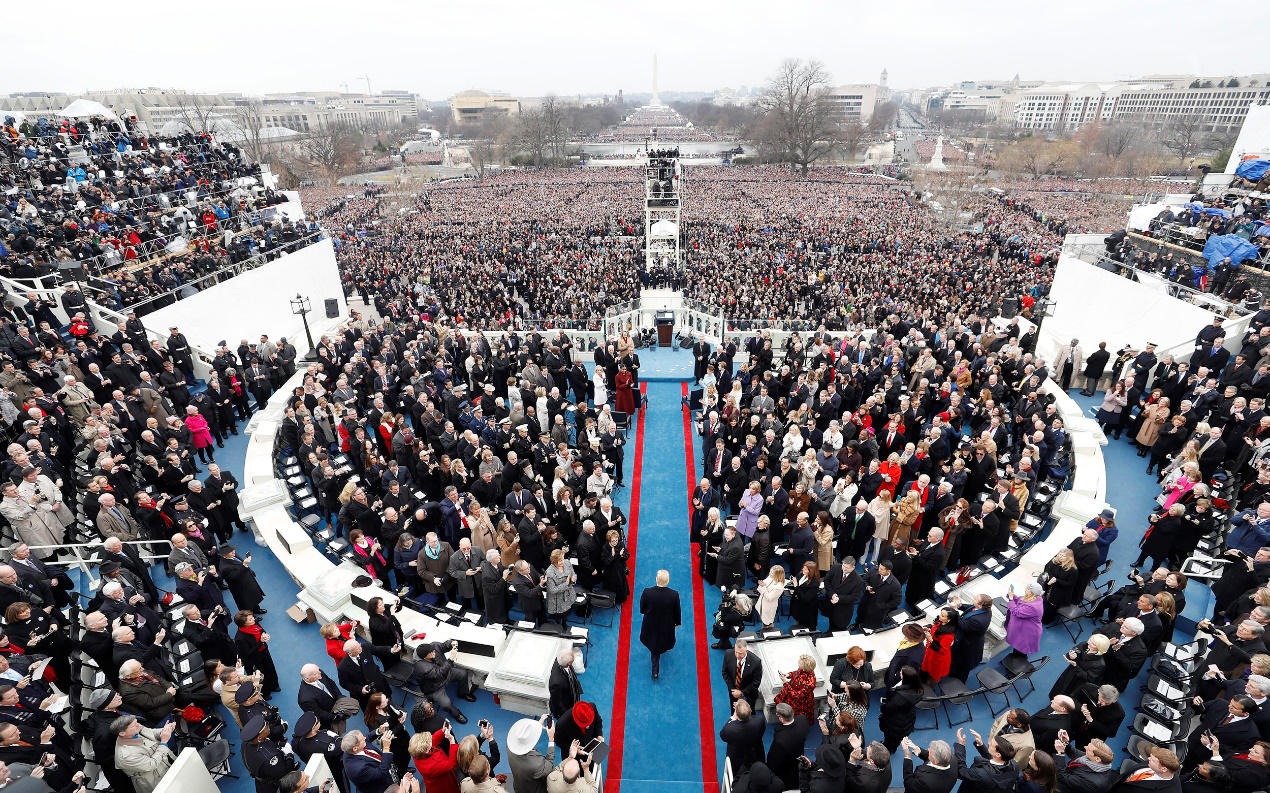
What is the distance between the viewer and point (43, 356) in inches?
417

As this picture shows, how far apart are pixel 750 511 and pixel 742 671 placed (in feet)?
8.35

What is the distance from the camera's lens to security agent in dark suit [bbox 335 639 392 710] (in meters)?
5.14

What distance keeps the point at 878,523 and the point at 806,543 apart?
1178mm

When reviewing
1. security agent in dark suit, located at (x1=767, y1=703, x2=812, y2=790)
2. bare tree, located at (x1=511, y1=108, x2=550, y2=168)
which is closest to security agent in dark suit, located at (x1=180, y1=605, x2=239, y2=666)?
security agent in dark suit, located at (x1=767, y1=703, x2=812, y2=790)

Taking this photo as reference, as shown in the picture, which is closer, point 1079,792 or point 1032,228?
point 1079,792

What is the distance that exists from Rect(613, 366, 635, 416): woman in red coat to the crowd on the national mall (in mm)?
55

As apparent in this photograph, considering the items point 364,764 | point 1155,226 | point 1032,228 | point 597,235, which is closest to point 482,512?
point 364,764

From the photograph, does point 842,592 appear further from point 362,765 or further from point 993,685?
point 362,765

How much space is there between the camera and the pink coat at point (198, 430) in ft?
32.0

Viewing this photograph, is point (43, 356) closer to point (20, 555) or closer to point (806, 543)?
point (20, 555)

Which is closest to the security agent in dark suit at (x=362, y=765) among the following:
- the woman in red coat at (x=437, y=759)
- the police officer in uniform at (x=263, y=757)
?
the woman in red coat at (x=437, y=759)

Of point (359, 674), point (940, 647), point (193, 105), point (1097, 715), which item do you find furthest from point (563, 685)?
point (193, 105)

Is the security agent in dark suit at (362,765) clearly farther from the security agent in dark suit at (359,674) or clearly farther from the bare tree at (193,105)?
the bare tree at (193,105)

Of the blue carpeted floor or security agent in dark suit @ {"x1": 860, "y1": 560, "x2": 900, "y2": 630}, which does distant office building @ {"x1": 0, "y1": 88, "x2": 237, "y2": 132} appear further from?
security agent in dark suit @ {"x1": 860, "y1": 560, "x2": 900, "y2": 630}
